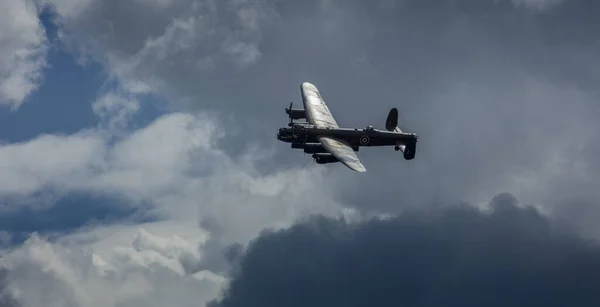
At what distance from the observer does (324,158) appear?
12044 centimetres

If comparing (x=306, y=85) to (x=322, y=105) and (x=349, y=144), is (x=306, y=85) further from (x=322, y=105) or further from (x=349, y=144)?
(x=349, y=144)

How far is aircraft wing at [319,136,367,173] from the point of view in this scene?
11444 centimetres

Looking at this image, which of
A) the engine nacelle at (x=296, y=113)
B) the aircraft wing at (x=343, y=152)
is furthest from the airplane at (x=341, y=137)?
the engine nacelle at (x=296, y=113)

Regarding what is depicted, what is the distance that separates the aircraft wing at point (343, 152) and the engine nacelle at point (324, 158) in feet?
2.71

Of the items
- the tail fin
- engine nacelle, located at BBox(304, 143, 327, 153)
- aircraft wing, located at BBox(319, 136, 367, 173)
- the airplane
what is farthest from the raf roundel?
engine nacelle, located at BBox(304, 143, 327, 153)

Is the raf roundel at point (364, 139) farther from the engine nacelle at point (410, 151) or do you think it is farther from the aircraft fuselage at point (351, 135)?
the engine nacelle at point (410, 151)

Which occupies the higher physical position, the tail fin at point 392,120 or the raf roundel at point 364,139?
the tail fin at point 392,120

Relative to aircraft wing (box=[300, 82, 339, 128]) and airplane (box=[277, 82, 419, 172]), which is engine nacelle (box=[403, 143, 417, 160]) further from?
aircraft wing (box=[300, 82, 339, 128])

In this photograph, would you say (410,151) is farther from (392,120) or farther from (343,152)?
(343,152)

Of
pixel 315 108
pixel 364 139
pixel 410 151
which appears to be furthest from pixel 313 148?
pixel 315 108

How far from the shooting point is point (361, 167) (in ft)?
374

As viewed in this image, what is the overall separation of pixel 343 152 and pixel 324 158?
3713 mm

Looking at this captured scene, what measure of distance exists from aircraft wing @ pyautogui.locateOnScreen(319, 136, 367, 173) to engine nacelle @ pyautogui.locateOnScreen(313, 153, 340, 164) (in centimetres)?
83

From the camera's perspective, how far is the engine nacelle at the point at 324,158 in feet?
395
